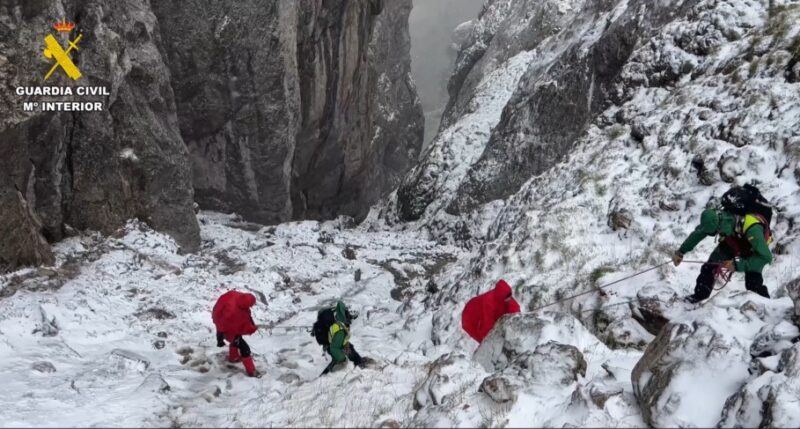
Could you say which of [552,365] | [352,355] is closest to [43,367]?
[352,355]

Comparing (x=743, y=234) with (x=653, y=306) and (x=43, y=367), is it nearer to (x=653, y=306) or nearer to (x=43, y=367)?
(x=653, y=306)

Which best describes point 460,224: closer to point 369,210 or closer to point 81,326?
point 369,210

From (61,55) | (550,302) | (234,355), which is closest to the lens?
(234,355)

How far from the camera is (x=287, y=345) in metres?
10.2

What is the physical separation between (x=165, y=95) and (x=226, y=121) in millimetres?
5567

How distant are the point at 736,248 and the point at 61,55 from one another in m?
13.8

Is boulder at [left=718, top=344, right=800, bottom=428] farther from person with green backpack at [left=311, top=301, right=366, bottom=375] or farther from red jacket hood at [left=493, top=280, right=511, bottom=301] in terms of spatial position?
person with green backpack at [left=311, top=301, right=366, bottom=375]

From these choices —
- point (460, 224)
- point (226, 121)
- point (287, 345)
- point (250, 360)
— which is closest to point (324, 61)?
point (226, 121)

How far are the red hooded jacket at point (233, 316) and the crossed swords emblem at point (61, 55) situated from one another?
763 cm

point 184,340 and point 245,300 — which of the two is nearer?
point 245,300

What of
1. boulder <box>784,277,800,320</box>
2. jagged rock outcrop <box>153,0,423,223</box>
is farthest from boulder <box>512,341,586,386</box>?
jagged rock outcrop <box>153,0,423,223</box>

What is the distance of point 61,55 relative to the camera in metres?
12.3

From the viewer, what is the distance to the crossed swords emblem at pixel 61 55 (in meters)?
11.8

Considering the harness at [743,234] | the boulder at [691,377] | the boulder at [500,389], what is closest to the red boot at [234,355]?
the boulder at [500,389]
